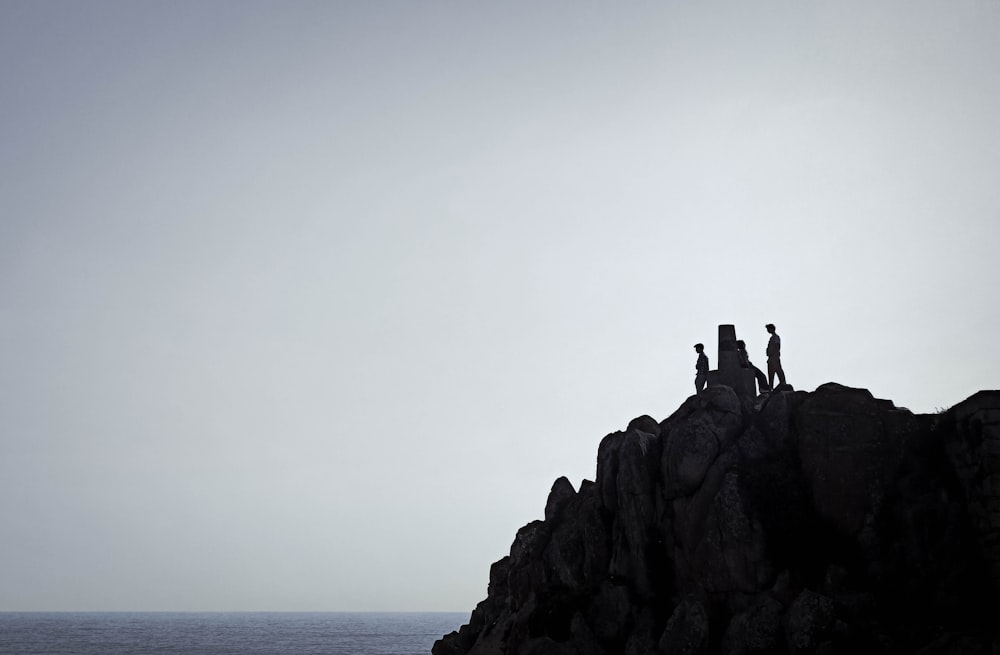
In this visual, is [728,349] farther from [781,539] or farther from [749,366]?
[781,539]

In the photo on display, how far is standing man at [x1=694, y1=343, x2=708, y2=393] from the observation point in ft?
167

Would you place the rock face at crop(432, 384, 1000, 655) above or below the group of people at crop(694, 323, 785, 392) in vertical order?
below

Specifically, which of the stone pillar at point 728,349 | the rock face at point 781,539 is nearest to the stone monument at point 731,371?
the stone pillar at point 728,349

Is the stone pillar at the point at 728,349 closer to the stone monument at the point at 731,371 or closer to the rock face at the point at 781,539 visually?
the stone monument at the point at 731,371

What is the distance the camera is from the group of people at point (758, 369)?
49.3 meters

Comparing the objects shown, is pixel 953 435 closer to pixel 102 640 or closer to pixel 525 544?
pixel 525 544

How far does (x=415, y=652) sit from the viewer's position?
470ft

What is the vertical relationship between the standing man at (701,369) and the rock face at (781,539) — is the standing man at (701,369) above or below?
above

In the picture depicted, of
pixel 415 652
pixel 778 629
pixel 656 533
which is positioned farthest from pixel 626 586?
pixel 415 652

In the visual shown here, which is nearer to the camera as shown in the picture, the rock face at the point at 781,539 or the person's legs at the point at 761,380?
the rock face at the point at 781,539

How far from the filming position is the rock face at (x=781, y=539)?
Result: 123 feet

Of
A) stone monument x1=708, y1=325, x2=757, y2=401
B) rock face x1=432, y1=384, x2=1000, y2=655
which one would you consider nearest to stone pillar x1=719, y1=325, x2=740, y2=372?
stone monument x1=708, y1=325, x2=757, y2=401

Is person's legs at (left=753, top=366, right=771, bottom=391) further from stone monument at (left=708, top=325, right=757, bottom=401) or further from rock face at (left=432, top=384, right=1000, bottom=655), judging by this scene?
rock face at (left=432, top=384, right=1000, bottom=655)

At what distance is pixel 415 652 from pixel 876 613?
114 m
